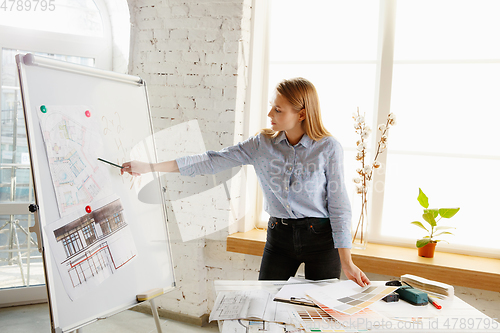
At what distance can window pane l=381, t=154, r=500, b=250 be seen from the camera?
223 cm

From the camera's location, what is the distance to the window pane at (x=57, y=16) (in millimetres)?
2566

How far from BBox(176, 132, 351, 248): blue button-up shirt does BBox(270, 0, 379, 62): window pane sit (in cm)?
93

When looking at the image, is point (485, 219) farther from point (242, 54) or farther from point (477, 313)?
point (242, 54)

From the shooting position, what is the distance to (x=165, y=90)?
2500mm

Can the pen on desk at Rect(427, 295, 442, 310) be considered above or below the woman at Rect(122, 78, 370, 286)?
below

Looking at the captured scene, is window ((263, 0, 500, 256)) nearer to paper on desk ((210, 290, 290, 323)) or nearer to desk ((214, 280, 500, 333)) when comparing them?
desk ((214, 280, 500, 333))

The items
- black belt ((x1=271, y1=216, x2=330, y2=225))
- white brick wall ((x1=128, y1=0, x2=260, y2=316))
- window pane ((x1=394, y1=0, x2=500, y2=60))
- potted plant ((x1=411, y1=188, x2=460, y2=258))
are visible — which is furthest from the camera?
white brick wall ((x1=128, y1=0, x2=260, y2=316))

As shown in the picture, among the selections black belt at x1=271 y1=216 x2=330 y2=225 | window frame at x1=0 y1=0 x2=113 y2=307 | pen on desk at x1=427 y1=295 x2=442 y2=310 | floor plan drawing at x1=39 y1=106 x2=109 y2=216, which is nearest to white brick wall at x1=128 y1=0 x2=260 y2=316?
window frame at x1=0 y1=0 x2=113 y2=307

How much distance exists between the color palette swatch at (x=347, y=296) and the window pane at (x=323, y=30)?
151 centimetres

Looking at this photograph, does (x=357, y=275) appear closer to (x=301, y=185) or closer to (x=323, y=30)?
(x=301, y=185)

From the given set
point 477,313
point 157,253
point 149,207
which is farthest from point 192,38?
point 477,313

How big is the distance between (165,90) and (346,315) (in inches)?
71.0

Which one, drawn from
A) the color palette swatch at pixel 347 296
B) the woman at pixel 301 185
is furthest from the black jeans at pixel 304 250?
the color palette swatch at pixel 347 296

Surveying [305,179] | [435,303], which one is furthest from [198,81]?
[435,303]
